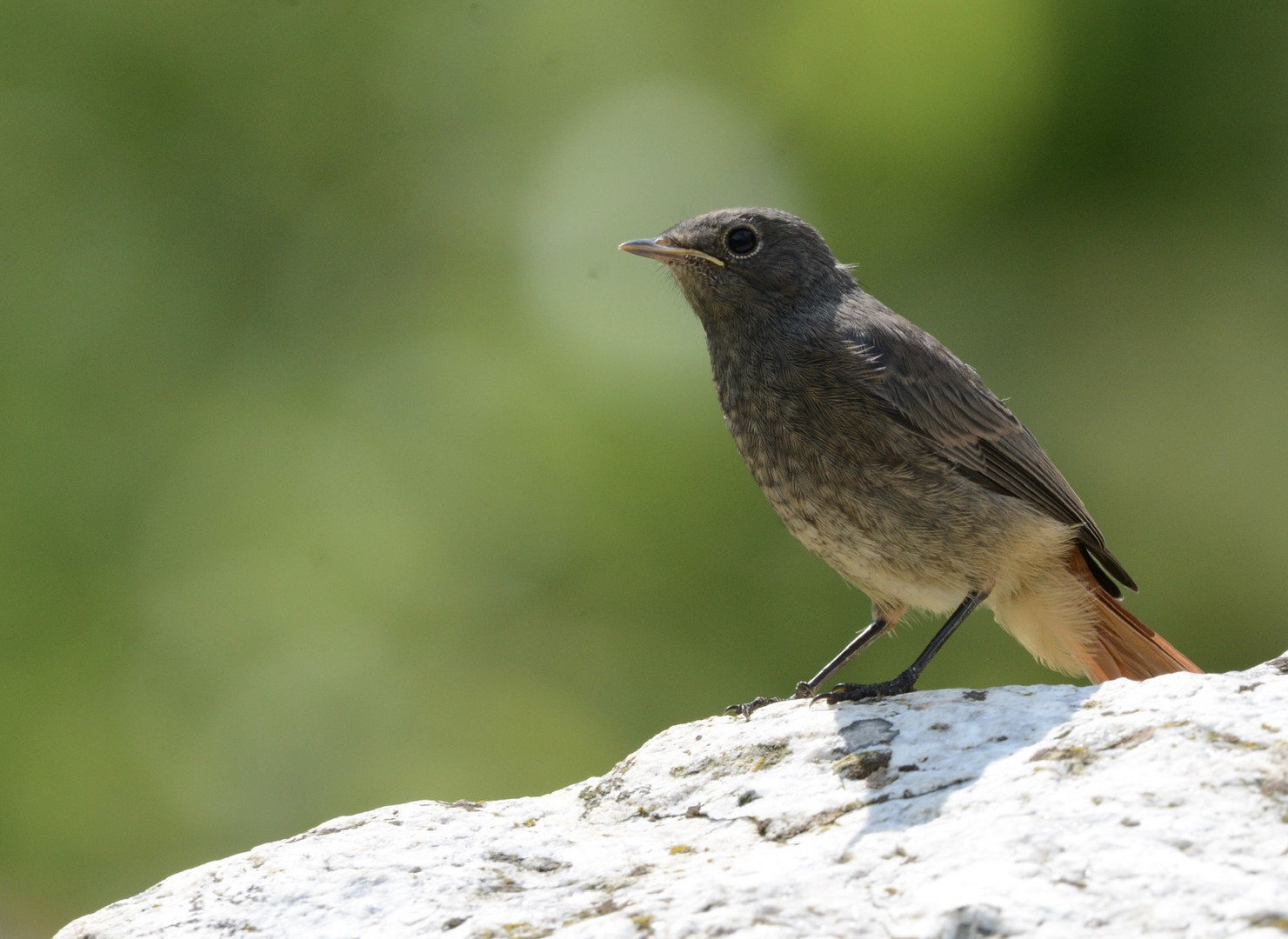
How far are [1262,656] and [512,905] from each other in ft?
20.3

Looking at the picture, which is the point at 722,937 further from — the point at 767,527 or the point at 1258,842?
the point at 767,527

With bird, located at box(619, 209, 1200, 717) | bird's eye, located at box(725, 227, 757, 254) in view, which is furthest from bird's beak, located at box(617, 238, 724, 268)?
bird's eye, located at box(725, 227, 757, 254)

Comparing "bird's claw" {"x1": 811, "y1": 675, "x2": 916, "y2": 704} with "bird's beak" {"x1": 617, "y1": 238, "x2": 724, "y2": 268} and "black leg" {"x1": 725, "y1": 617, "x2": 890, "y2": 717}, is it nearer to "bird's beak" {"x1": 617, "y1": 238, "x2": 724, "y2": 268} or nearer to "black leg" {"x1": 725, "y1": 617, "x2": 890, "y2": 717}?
"black leg" {"x1": 725, "y1": 617, "x2": 890, "y2": 717}

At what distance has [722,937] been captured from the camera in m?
2.57

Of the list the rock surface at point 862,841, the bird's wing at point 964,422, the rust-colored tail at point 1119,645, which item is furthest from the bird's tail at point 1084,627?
the rock surface at point 862,841

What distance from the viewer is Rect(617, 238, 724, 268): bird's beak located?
5.41 meters

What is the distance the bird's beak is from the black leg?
165cm

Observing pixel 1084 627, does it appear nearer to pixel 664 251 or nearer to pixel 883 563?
pixel 883 563

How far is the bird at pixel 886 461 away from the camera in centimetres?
468

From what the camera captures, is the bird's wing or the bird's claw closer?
the bird's claw

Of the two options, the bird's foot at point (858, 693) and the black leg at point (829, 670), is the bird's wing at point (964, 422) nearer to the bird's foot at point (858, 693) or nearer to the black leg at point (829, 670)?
the black leg at point (829, 670)

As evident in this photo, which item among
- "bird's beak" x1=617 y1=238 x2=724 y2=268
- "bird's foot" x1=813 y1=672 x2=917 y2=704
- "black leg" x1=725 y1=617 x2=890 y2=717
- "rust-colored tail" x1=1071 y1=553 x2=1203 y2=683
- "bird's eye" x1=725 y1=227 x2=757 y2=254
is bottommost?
"rust-colored tail" x1=1071 y1=553 x2=1203 y2=683

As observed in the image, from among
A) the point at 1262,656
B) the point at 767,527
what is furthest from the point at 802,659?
the point at 1262,656

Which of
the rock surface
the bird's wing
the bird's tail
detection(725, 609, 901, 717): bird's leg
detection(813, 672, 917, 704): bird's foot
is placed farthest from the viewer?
the bird's tail
